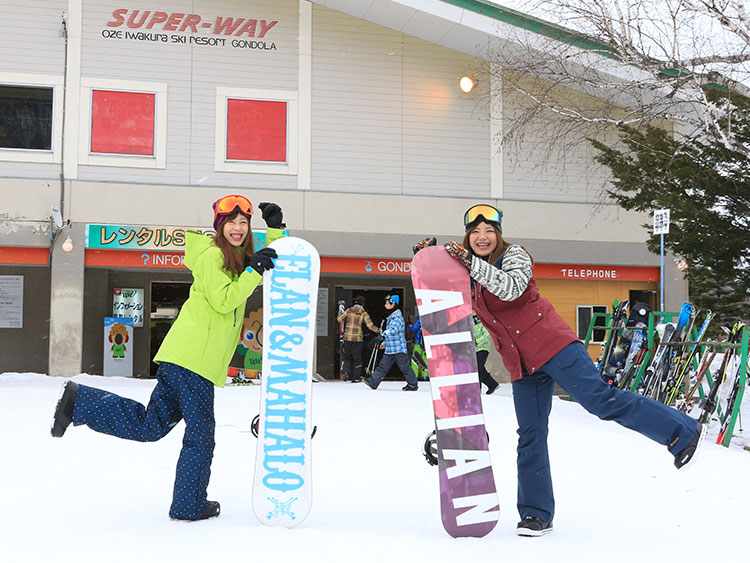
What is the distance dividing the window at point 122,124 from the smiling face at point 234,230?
10164 millimetres

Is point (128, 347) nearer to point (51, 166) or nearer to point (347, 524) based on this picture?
point (51, 166)

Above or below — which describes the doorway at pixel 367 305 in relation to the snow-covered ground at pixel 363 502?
above

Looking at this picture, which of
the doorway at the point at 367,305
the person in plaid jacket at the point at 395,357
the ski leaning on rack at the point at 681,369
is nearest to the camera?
the ski leaning on rack at the point at 681,369

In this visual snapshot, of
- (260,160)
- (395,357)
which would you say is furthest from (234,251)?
(260,160)

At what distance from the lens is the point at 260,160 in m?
13.4

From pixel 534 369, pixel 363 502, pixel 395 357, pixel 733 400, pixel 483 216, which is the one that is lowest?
pixel 363 502

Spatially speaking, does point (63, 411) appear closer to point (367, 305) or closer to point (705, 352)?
point (705, 352)

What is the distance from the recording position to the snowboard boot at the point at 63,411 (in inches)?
125

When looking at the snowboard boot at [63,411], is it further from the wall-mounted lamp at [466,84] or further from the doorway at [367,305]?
the wall-mounted lamp at [466,84]

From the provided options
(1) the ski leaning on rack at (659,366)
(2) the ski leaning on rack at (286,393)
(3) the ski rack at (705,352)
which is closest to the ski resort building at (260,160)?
(3) the ski rack at (705,352)

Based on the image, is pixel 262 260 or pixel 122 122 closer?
pixel 262 260

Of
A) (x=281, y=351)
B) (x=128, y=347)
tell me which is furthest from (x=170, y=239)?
(x=281, y=351)

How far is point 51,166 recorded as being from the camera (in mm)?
12758

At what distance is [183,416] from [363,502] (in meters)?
1.11
